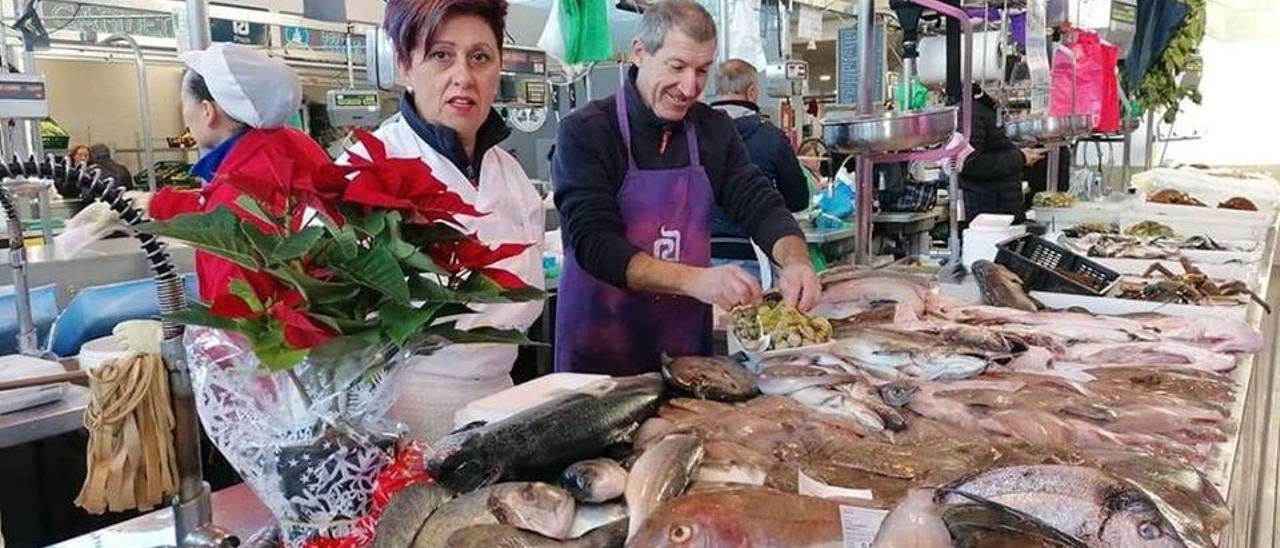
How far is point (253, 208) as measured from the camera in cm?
103

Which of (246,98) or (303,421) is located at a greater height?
(246,98)

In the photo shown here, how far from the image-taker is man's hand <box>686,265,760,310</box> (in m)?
2.04

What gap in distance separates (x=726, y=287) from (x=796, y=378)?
457 mm

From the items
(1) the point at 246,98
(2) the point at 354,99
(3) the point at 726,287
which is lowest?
(3) the point at 726,287

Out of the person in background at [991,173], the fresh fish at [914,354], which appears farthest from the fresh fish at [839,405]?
the person in background at [991,173]

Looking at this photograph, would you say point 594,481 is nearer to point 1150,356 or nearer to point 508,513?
point 508,513

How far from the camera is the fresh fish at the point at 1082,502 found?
0.99 meters

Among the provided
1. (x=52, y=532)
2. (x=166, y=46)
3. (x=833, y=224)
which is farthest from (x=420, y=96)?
(x=166, y=46)

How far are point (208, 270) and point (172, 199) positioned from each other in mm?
672

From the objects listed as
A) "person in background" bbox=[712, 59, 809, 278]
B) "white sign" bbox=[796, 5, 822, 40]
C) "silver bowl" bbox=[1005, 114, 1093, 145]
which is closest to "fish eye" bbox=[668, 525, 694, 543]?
"person in background" bbox=[712, 59, 809, 278]

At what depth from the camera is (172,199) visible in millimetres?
1284

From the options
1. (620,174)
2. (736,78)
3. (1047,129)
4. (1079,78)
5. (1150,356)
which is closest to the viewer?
(1150,356)

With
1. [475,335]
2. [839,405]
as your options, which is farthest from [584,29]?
[475,335]

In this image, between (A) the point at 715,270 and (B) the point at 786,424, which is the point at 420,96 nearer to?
(A) the point at 715,270
